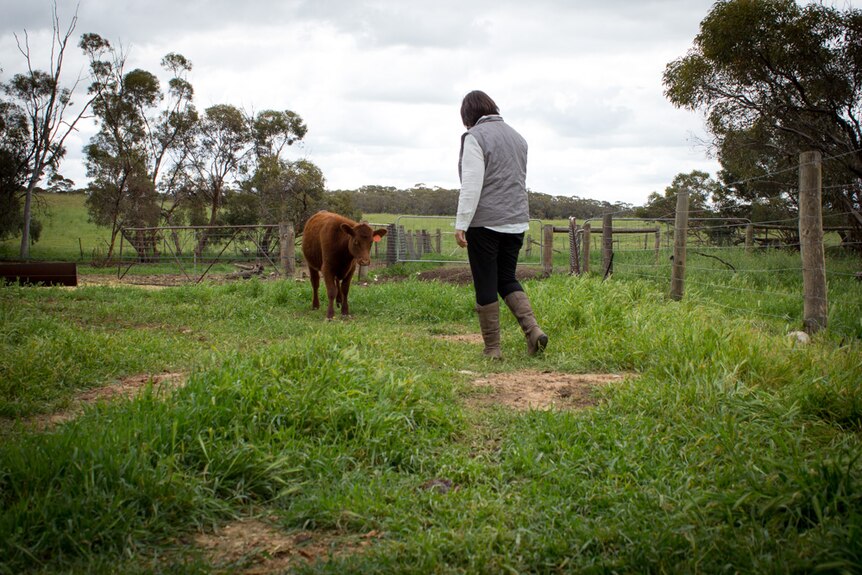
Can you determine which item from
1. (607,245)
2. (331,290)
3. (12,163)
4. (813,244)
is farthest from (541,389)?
(12,163)

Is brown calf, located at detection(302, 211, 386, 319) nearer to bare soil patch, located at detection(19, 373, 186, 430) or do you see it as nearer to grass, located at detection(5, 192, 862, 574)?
grass, located at detection(5, 192, 862, 574)

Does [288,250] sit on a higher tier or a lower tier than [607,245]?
lower

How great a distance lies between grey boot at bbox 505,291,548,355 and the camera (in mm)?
5762

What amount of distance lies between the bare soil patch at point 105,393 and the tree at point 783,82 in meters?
13.7

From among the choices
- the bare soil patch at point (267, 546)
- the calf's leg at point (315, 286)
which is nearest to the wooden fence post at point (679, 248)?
the calf's leg at point (315, 286)

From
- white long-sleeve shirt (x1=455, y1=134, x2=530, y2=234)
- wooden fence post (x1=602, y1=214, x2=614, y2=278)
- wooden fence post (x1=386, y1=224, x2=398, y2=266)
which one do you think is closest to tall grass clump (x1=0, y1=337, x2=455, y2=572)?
white long-sleeve shirt (x1=455, y1=134, x2=530, y2=234)

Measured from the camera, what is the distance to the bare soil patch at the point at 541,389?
4.31 metres

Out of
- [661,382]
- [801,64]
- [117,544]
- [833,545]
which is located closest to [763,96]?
[801,64]

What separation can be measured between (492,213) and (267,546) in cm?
383

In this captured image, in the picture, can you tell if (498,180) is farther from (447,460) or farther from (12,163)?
(12,163)

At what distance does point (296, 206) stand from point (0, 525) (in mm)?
31496

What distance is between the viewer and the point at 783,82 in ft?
53.2

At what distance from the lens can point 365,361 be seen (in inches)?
170

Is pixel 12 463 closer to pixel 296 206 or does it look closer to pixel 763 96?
pixel 763 96
